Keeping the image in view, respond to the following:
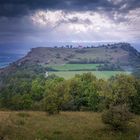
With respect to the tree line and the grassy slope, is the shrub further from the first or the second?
the grassy slope

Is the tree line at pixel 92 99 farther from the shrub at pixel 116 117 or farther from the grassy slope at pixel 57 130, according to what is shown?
the grassy slope at pixel 57 130

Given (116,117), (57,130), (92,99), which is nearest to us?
(57,130)

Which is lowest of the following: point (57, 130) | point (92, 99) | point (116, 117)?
point (92, 99)

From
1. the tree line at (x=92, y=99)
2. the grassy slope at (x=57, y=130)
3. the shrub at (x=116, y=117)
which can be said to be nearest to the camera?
the grassy slope at (x=57, y=130)

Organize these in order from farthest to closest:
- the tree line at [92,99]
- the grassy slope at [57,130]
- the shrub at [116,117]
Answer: the tree line at [92,99] → the shrub at [116,117] → the grassy slope at [57,130]

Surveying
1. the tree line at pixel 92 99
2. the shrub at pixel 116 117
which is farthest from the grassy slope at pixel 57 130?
the tree line at pixel 92 99

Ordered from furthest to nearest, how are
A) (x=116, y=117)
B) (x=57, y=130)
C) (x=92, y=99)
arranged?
(x=92, y=99)
(x=116, y=117)
(x=57, y=130)

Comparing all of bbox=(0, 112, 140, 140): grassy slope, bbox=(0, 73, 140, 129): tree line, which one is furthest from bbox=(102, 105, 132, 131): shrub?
bbox=(0, 112, 140, 140): grassy slope

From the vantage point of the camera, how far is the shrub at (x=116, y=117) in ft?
119

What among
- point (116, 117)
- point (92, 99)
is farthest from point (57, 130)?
point (92, 99)

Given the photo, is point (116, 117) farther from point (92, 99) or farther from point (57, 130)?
point (92, 99)

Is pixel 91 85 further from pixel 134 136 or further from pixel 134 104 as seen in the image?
pixel 134 136

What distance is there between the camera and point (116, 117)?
119 feet

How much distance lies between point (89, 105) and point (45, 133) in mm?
48768
